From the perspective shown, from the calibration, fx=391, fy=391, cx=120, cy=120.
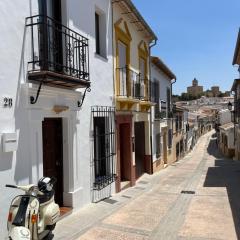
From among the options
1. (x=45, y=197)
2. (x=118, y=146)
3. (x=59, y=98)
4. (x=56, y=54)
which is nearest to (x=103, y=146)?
(x=118, y=146)

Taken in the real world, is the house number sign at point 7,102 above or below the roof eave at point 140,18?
below

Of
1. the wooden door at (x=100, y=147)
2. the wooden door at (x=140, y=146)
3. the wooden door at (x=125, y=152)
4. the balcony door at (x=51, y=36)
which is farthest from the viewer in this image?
the wooden door at (x=140, y=146)

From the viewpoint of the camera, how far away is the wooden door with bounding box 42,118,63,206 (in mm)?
8141

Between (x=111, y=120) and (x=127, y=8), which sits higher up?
(x=127, y=8)

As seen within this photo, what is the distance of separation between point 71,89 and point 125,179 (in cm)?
603

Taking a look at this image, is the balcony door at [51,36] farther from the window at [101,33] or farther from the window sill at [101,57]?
the window at [101,33]

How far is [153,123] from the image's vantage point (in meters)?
18.1

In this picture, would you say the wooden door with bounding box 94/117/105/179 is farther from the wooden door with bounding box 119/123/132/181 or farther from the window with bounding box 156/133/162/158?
the window with bounding box 156/133/162/158

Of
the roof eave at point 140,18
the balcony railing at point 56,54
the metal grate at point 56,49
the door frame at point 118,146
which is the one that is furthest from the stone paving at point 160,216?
the roof eave at point 140,18

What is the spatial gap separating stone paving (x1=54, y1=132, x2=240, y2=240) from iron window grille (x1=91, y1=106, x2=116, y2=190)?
0.61m

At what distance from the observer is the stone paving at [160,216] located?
7.36m

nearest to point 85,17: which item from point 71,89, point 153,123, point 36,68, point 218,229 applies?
point 71,89

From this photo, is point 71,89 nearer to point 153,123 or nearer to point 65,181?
point 65,181

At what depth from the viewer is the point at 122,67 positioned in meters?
12.6
